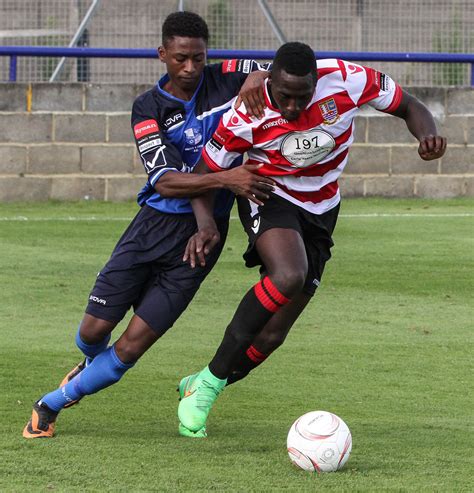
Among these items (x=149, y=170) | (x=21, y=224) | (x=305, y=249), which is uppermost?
(x=149, y=170)

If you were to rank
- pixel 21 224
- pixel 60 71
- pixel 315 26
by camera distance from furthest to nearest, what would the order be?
pixel 315 26, pixel 60 71, pixel 21 224

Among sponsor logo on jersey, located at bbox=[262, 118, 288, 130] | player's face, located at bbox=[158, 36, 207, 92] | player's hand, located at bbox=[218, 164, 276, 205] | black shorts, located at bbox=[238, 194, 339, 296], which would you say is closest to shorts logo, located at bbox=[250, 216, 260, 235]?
black shorts, located at bbox=[238, 194, 339, 296]

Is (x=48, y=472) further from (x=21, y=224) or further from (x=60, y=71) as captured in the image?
(x=60, y=71)

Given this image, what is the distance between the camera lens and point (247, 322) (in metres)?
5.99

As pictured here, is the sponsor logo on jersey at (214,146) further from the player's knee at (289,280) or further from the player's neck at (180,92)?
the player's knee at (289,280)

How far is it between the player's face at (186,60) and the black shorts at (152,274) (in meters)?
0.65

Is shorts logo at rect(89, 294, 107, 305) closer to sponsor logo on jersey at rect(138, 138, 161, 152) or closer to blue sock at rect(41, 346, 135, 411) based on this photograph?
blue sock at rect(41, 346, 135, 411)

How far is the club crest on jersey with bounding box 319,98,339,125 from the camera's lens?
239 inches

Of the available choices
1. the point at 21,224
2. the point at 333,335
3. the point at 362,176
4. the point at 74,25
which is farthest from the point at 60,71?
the point at 333,335

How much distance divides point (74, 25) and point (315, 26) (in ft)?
10.7

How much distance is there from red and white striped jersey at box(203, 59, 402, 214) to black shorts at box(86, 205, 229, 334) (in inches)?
15.3

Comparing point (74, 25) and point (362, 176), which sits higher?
point (74, 25)

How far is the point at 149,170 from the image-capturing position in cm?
604

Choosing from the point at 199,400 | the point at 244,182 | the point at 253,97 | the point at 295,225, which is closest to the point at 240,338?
the point at 199,400
